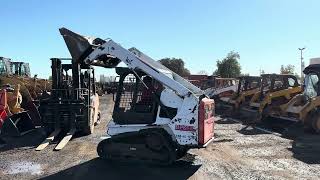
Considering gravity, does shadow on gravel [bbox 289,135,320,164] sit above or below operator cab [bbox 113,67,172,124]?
below

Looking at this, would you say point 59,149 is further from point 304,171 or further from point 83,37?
point 304,171

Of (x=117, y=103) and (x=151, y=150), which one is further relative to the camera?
(x=117, y=103)

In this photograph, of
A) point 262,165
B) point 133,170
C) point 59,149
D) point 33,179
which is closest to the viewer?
point 33,179

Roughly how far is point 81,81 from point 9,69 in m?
→ 19.5

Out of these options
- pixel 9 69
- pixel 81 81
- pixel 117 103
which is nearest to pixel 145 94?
pixel 117 103

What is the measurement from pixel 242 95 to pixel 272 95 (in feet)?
15.0

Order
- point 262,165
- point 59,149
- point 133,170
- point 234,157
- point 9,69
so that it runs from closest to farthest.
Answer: point 133,170
point 262,165
point 234,157
point 59,149
point 9,69

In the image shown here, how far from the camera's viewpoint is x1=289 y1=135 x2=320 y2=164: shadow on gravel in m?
11.2

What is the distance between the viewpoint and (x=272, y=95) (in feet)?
67.6

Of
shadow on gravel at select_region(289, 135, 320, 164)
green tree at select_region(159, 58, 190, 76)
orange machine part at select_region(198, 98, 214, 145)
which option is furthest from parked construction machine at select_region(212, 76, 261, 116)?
green tree at select_region(159, 58, 190, 76)

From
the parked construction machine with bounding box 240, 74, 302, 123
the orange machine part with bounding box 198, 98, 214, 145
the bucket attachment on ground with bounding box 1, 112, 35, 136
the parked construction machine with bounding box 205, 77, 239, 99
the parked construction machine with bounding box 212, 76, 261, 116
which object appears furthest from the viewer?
the parked construction machine with bounding box 205, 77, 239, 99

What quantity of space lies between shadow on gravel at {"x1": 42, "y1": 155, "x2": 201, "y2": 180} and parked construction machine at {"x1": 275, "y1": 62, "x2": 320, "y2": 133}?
776cm

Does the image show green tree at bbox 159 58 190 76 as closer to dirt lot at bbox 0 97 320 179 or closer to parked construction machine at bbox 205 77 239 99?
parked construction machine at bbox 205 77 239 99

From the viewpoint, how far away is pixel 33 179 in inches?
359
